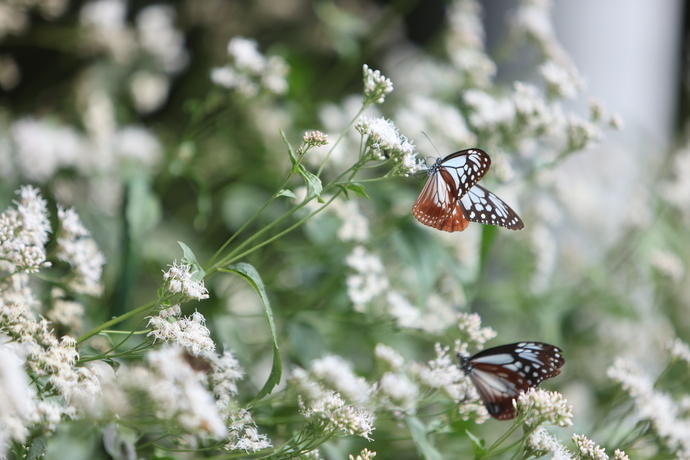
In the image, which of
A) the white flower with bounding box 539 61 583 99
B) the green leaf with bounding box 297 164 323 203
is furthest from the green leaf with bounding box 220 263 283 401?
the white flower with bounding box 539 61 583 99

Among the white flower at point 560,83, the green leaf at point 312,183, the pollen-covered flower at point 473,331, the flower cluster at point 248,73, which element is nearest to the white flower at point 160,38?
the flower cluster at point 248,73

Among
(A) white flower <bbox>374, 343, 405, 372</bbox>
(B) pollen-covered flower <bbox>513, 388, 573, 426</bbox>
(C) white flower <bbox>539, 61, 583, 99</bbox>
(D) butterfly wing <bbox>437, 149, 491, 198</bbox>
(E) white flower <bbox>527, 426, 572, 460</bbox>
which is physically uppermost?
(C) white flower <bbox>539, 61, 583, 99</bbox>

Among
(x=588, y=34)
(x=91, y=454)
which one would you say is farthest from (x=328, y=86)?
(x=91, y=454)

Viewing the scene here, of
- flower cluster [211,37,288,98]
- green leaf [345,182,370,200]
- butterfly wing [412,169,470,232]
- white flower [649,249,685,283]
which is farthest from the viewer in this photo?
white flower [649,249,685,283]

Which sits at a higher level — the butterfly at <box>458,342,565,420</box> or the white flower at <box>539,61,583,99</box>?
the white flower at <box>539,61,583,99</box>

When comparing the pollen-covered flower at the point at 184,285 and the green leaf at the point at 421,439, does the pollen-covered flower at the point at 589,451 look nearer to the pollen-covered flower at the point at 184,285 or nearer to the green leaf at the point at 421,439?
the green leaf at the point at 421,439

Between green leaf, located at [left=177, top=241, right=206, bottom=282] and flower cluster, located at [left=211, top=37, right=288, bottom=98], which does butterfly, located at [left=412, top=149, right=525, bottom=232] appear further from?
flower cluster, located at [left=211, top=37, right=288, bottom=98]
